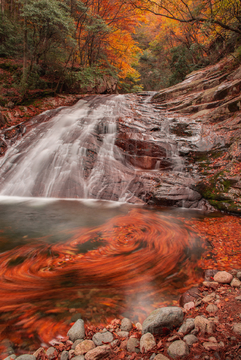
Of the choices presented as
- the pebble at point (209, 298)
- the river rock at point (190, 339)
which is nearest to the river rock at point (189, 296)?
the pebble at point (209, 298)

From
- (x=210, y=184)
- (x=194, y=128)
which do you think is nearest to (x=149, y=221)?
(x=210, y=184)

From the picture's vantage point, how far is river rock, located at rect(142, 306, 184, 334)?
1.62 meters

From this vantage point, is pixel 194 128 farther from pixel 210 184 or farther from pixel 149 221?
pixel 149 221

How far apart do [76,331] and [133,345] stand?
514mm

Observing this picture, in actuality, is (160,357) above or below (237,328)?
below

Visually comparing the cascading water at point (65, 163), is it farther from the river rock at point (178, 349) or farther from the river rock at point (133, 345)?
the river rock at point (178, 349)

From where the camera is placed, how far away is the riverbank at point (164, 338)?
4.63 ft

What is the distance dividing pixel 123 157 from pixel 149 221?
4.38 m

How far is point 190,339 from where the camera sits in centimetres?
150

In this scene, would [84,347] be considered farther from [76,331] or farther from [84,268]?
[84,268]

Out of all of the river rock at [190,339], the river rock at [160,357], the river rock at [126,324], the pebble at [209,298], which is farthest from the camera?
the pebble at [209,298]

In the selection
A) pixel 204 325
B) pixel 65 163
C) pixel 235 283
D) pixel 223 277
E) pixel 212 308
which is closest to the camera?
pixel 204 325

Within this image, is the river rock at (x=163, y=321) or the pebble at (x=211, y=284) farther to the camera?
the pebble at (x=211, y=284)

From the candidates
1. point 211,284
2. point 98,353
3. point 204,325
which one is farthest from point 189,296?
point 98,353
